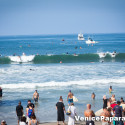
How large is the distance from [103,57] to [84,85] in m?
28.5

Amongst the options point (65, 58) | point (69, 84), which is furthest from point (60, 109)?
point (65, 58)

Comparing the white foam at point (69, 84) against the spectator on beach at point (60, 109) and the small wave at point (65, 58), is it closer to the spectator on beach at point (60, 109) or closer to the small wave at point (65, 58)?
the spectator on beach at point (60, 109)

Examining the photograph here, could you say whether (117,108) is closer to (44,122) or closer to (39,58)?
(44,122)

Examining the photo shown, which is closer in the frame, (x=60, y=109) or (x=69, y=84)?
(x=60, y=109)

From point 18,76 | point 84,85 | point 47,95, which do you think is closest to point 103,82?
point 84,85

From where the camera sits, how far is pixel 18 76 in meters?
31.0

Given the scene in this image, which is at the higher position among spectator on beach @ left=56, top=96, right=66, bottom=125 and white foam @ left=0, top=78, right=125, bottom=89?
white foam @ left=0, top=78, right=125, bottom=89

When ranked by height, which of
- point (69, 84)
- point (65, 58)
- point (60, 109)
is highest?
point (65, 58)

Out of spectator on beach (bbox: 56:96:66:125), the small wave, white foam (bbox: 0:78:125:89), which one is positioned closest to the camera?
spectator on beach (bbox: 56:96:66:125)

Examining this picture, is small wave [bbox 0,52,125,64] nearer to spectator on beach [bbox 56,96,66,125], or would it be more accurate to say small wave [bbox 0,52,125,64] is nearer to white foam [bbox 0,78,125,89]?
white foam [bbox 0,78,125,89]

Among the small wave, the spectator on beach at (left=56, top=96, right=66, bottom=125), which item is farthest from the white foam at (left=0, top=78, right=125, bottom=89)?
the small wave

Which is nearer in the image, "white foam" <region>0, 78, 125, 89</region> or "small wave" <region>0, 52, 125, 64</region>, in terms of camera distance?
"white foam" <region>0, 78, 125, 89</region>

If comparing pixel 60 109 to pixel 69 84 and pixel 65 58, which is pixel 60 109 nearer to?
pixel 69 84

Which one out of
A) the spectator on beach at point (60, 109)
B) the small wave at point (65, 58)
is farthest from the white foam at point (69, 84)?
the small wave at point (65, 58)
